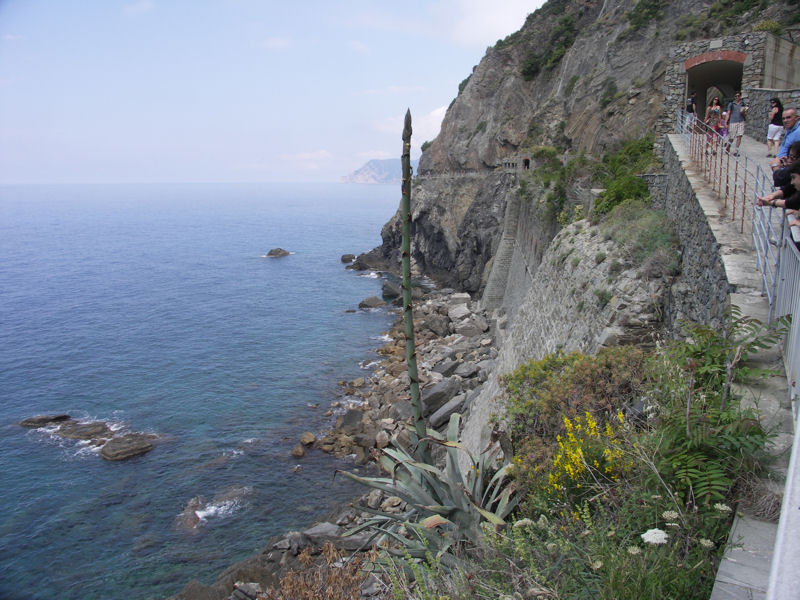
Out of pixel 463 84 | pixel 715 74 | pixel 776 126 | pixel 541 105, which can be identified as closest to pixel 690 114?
pixel 776 126

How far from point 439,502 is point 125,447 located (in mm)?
21623

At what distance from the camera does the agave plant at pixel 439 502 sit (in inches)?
209

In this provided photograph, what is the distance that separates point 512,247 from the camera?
3666 centimetres

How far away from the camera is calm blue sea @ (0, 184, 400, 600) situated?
57.9 ft

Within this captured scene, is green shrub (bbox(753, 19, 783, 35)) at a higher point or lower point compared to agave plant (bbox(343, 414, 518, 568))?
higher

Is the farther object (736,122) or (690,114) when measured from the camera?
(690,114)

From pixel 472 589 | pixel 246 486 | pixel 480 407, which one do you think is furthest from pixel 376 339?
pixel 472 589

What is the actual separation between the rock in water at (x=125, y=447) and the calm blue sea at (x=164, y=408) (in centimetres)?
40

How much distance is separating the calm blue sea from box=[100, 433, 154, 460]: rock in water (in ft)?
1.33

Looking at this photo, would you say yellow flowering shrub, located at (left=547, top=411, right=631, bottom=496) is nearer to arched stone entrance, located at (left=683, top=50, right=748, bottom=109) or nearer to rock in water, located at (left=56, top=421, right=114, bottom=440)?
arched stone entrance, located at (left=683, top=50, right=748, bottom=109)

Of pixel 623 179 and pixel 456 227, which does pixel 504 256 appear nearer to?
pixel 456 227

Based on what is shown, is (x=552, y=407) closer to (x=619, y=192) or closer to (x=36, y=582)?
(x=619, y=192)

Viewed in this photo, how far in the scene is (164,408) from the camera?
27.6 metres

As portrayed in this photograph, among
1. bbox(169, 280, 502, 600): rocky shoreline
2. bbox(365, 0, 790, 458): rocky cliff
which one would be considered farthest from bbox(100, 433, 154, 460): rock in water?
bbox(365, 0, 790, 458): rocky cliff
